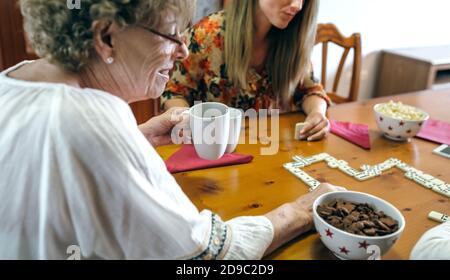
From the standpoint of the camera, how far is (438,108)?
1.61 meters

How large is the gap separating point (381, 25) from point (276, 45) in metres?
2.10

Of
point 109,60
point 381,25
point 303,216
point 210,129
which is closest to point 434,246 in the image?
point 303,216

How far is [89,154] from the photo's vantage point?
1.86 feet

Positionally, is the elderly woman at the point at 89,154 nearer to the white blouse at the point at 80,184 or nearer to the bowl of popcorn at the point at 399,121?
the white blouse at the point at 80,184

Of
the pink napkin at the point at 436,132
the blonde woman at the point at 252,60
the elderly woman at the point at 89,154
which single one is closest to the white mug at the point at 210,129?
the elderly woman at the point at 89,154

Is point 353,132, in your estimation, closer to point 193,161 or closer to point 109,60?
point 193,161

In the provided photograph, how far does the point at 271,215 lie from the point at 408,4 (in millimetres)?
3204

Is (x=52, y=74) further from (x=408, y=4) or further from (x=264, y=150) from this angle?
(x=408, y=4)

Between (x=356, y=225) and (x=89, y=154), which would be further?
(x=356, y=225)

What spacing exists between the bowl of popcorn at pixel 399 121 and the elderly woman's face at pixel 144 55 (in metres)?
0.78

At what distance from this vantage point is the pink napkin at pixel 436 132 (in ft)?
4.22

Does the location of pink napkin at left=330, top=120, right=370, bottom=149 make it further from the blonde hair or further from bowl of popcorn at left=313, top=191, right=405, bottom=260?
bowl of popcorn at left=313, top=191, right=405, bottom=260
